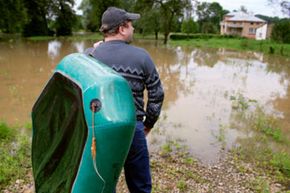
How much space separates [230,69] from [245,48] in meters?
13.1

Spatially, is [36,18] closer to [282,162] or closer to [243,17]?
[282,162]

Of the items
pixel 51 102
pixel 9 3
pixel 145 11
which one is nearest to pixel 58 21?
pixel 145 11

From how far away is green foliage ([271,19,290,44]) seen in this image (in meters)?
Result: 27.4

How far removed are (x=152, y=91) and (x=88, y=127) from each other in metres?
0.67

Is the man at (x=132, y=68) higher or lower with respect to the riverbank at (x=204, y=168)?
higher

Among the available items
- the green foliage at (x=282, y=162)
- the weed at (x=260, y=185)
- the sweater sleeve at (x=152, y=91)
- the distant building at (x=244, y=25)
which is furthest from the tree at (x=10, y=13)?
the distant building at (x=244, y=25)

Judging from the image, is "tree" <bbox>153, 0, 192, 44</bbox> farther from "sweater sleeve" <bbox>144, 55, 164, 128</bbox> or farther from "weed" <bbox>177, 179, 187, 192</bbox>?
"sweater sleeve" <bbox>144, 55, 164, 128</bbox>

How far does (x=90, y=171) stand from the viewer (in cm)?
175

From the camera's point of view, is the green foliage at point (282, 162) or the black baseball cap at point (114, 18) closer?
the black baseball cap at point (114, 18)

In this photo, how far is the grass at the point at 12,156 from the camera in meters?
3.39

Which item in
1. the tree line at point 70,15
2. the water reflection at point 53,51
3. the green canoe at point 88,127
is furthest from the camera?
the tree line at point 70,15

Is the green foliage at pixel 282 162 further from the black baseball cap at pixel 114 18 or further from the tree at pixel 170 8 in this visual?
the tree at pixel 170 8

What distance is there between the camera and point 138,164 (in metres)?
2.23

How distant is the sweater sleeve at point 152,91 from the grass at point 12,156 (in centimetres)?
180
